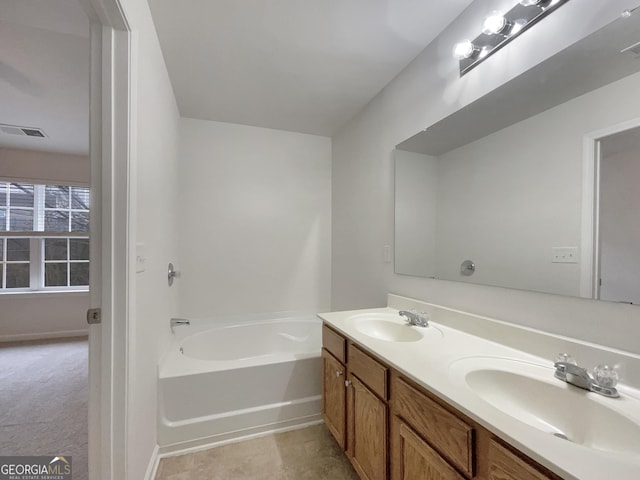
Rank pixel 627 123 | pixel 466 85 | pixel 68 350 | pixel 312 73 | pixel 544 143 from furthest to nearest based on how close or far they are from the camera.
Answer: pixel 68 350, pixel 312 73, pixel 466 85, pixel 544 143, pixel 627 123

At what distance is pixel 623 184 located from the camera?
0.84 metres

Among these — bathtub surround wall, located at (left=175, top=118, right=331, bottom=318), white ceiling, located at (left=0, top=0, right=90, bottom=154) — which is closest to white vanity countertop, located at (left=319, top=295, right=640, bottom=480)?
bathtub surround wall, located at (left=175, top=118, right=331, bottom=318)

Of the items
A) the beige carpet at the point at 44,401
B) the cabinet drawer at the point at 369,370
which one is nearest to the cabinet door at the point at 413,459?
the cabinet drawer at the point at 369,370

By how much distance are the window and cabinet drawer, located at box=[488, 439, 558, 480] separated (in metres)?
4.49

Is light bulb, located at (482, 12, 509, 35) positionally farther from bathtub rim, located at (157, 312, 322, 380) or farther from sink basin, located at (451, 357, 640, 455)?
bathtub rim, located at (157, 312, 322, 380)

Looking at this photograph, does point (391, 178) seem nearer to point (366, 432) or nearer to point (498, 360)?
point (498, 360)

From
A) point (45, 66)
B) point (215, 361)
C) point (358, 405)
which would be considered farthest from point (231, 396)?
→ point (45, 66)

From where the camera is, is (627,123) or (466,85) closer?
(627,123)

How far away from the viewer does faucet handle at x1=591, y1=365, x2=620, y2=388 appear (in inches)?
29.8

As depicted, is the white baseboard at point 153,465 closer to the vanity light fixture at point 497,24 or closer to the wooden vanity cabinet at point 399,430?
the wooden vanity cabinet at point 399,430

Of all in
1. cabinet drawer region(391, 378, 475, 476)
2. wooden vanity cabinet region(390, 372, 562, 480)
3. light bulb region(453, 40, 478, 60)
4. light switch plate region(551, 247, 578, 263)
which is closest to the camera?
wooden vanity cabinet region(390, 372, 562, 480)

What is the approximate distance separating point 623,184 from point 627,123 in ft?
0.62

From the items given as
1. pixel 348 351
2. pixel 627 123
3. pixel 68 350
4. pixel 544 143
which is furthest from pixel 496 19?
pixel 68 350

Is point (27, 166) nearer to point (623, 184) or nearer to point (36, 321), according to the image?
point (36, 321)
